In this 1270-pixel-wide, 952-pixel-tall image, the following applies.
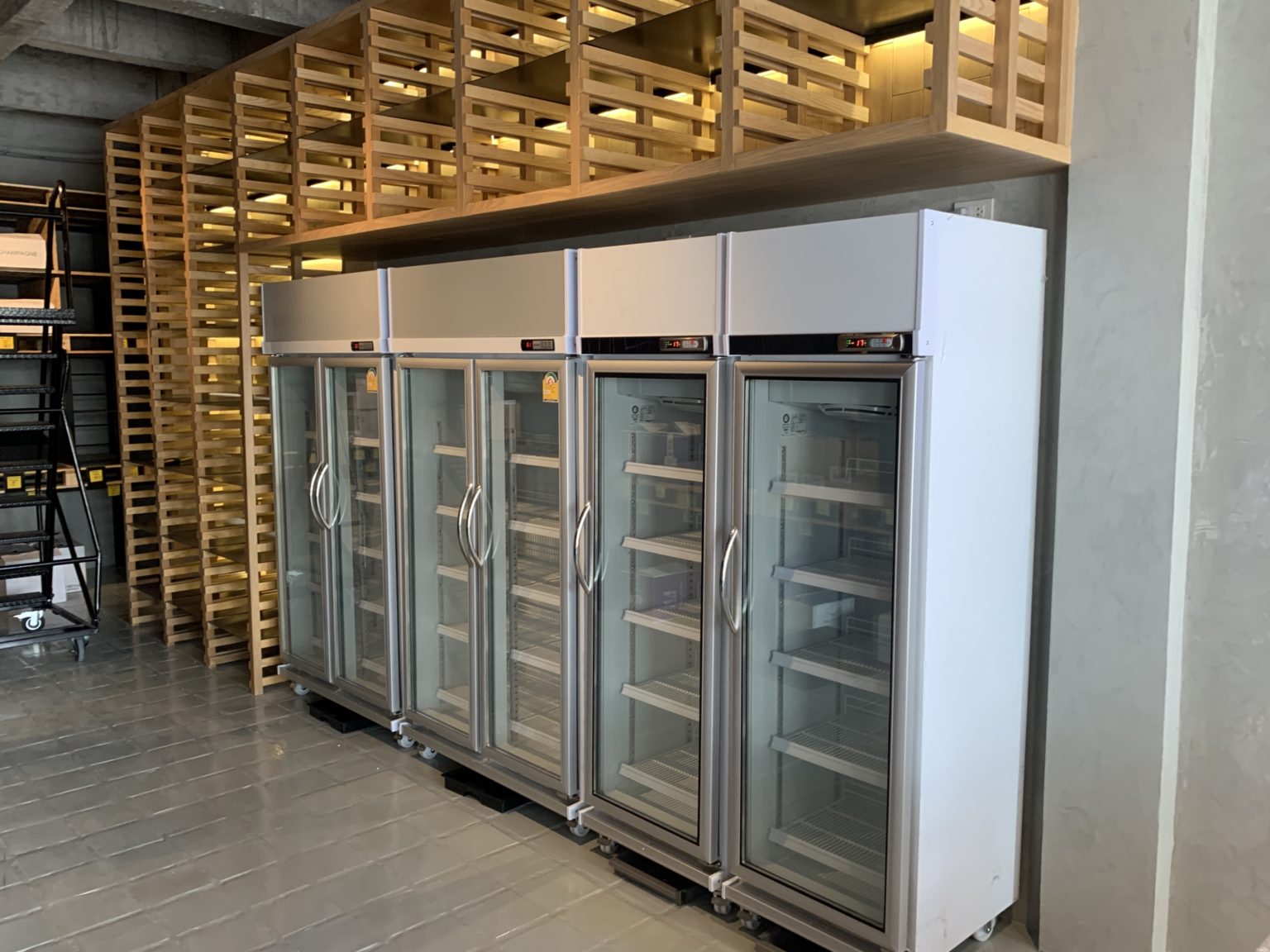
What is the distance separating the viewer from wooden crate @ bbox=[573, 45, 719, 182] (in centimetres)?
322

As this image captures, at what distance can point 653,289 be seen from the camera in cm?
306

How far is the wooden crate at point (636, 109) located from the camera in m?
3.22

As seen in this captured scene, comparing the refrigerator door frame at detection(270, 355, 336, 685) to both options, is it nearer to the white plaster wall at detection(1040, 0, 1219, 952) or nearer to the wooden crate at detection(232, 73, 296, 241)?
the wooden crate at detection(232, 73, 296, 241)

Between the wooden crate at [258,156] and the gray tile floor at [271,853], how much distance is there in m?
2.43

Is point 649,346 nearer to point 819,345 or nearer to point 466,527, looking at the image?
point 819,345

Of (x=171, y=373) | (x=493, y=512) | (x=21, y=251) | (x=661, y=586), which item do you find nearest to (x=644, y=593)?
(x=661, y=586)

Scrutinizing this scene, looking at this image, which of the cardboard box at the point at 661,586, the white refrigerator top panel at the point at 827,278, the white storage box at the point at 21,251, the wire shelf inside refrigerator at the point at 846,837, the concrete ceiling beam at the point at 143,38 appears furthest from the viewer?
the white storage box at the point at 21,251

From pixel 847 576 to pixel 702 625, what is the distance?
487mm

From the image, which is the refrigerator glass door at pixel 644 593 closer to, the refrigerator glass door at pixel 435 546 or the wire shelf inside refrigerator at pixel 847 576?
the wire shelf inside refrigerator at pixel 847 576

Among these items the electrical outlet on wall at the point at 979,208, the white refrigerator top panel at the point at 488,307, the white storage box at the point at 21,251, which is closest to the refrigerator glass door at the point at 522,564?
the white refrigerator top panel at the point at 488,307

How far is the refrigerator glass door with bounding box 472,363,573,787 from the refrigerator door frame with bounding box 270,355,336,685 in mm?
1172

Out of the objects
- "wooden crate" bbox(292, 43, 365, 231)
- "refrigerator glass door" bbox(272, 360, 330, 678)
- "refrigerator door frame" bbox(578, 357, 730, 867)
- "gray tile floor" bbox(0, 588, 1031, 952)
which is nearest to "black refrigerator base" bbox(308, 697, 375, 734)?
"gray tile floor" bbox(0, 588, 1031, 952)

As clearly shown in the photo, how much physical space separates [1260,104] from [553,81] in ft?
7.19

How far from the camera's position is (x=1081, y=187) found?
106 inches
